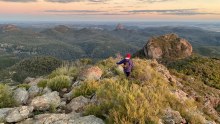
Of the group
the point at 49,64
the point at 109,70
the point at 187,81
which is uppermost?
the point at 109,70

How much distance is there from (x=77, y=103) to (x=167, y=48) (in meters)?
92.6

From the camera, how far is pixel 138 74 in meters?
16.1

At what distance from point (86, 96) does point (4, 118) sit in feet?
11.4

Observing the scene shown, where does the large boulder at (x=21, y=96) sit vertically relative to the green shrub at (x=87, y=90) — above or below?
below

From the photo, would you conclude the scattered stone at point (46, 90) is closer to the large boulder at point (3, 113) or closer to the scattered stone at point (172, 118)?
the large boulder at point (3, 113)

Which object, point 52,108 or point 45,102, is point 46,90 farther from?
point 52,108

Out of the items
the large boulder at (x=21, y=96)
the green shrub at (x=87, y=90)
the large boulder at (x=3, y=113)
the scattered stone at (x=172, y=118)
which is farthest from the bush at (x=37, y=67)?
the scattered stone at (x=172, y=118)

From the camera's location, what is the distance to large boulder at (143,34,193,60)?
96562 millimetres

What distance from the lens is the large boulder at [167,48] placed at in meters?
96.6

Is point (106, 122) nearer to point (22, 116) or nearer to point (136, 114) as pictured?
point (136, 114)

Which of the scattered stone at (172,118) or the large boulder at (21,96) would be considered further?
the large boulder at (21,96)

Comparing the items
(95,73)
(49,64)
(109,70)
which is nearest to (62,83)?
(95,73)

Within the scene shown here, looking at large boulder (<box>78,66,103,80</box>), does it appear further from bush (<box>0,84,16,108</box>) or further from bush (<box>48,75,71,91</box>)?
bush (<box>0,84,16,108</box>)

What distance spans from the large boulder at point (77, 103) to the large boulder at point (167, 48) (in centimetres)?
8222
